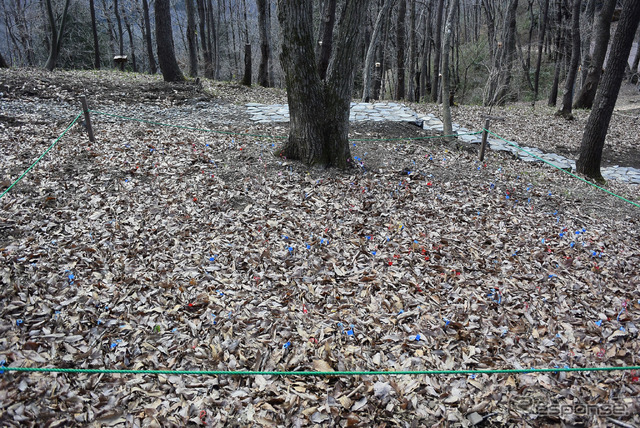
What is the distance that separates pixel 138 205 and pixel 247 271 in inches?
76.3

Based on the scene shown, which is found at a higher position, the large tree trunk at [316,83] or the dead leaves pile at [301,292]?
the large tree trunk at [316,83]

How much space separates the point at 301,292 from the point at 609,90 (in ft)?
21.1

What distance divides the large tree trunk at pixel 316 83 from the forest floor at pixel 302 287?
38cm

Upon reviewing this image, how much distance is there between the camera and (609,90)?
643 centimetres

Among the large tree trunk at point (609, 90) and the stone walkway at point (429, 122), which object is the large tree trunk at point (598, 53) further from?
the large tree trunk at point (609, 90)

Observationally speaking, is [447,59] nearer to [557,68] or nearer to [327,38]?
[327,38]

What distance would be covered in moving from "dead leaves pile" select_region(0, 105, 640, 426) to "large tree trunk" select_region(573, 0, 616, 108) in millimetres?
7563

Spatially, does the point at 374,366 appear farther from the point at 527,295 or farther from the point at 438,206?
the point at 438,206

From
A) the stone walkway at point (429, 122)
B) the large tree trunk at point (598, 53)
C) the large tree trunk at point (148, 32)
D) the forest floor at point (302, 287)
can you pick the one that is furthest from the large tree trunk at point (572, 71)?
the large tree trunk at point (148, 32)

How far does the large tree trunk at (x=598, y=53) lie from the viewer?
408 inches

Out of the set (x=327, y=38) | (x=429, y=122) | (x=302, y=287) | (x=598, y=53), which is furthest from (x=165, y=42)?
(x=598, y=53)

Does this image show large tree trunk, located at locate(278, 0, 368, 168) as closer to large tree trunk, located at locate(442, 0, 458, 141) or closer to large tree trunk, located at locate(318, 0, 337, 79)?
large tree trunk, located at locate(318, 0, 337, 79)

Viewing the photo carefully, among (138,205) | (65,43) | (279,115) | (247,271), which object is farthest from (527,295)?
(65,43)

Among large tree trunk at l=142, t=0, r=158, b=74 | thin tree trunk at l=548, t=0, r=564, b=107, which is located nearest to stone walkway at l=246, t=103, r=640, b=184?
thin tree trunk at l=548, t=0, r=564, b=107
